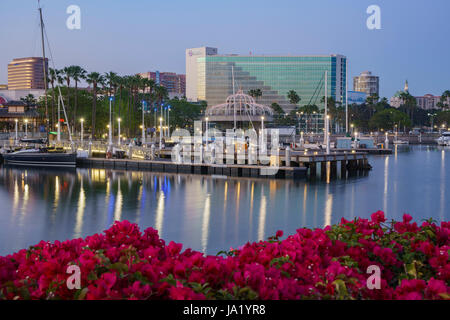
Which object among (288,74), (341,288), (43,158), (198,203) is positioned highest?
(288,74)

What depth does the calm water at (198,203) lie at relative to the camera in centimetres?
2566

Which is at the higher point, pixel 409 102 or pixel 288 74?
pixel 288 74

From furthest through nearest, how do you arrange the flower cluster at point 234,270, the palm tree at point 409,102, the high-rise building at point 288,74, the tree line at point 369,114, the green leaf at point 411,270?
the high-rise building at point 288,74
the palm tree at point 409,102
the tree line at point 369,114
the green leaf at point 411,270
the flower cluster at point 234,270

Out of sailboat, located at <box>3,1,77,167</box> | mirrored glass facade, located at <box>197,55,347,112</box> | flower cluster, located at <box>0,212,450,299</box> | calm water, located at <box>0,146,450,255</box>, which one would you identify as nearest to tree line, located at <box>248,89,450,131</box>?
mirrored glass facade, located at <box>197,55,347,112</box>

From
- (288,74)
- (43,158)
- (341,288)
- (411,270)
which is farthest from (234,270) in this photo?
(288,74)

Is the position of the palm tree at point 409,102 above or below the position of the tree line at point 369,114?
above

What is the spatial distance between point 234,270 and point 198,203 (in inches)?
1123

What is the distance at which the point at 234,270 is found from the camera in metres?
6.55

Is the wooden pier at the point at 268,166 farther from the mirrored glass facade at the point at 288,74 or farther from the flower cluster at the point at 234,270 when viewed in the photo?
the mirrored glass facade at the point at 288,74

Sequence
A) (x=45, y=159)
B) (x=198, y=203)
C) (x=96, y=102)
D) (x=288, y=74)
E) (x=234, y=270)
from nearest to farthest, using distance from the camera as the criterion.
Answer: (x=234, y=270) < (x=198, y=203) < (x=45, y=159) < (x=96, y=102) < (x=288, y=74)

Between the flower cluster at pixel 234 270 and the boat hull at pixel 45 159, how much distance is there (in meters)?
54.9

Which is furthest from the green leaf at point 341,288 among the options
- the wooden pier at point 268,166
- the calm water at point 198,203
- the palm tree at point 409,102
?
the palm tree at point 409,102

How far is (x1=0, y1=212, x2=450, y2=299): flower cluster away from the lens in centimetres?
573

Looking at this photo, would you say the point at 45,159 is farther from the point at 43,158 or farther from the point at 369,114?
the point at 369,114
